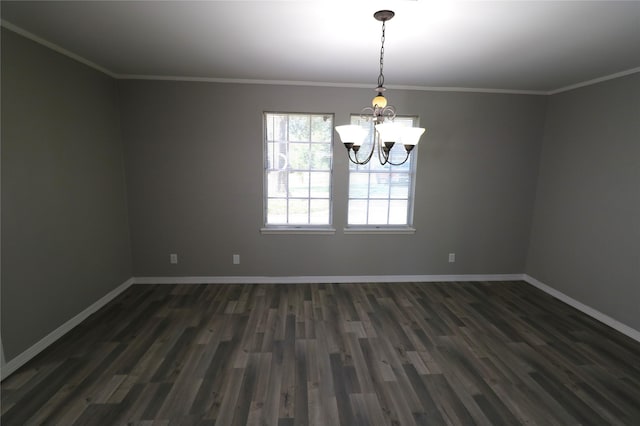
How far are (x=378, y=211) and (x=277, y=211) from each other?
1.34 metres

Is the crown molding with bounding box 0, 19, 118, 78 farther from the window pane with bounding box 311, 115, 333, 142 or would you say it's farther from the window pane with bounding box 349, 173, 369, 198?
the window pane with bounding box 349, 173, 369, 198

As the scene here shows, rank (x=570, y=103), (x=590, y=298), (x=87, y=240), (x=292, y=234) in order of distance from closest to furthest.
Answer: (x=87, y=240) < (x=590, y=298) < (x=570, y=103) < (x=292, y=234)

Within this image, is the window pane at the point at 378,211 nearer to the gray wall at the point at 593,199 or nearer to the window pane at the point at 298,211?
the window pane at the point at 298,211

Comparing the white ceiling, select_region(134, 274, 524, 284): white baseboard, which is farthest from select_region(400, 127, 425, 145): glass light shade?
select_region(134, 274, 524, 284): white baseboard

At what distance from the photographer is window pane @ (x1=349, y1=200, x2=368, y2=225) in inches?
152

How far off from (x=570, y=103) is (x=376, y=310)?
3.33 meters

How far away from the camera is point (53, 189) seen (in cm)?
251

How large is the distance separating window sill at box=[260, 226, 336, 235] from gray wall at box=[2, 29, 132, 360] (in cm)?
176

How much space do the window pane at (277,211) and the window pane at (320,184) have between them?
0.41 metres

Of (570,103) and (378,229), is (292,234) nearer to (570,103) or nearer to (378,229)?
(378,229)

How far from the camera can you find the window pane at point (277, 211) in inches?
150

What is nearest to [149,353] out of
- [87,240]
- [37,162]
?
[87,240]

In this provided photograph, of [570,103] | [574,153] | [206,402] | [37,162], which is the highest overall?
[570,103]

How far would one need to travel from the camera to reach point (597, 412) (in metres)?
1.96
